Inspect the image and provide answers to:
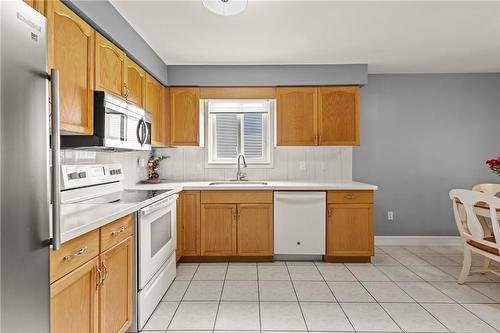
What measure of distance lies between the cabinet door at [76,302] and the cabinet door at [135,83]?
1643 mm

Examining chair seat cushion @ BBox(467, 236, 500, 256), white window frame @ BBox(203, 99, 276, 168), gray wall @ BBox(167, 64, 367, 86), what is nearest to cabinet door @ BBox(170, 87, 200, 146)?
gray wall @ BBox(167, 64, 367, 86)

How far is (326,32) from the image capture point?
274cm

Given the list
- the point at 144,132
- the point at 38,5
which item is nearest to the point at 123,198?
the point at 144,132

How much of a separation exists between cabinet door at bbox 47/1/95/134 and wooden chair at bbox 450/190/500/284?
2.98 meters

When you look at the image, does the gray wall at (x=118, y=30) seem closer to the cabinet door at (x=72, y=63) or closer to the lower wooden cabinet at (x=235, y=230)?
the cabinet door at (x=72, y=63)

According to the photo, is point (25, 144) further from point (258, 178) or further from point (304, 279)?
point (258, 178)

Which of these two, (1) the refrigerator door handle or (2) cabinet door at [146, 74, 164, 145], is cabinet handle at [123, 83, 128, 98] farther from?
(1) the refrigerator door handle

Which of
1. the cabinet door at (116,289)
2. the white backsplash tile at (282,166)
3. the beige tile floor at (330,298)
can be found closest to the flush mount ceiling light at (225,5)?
the cabinet door at (116,289)

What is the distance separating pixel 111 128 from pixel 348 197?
249 cm

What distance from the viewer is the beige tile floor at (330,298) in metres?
2.12

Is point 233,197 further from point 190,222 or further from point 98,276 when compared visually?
point 98,276

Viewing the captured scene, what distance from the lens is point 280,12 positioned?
2.38 metres

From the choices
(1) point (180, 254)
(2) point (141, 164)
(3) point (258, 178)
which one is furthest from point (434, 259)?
(2) point (141, 164)

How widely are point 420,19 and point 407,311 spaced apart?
2328 mm
